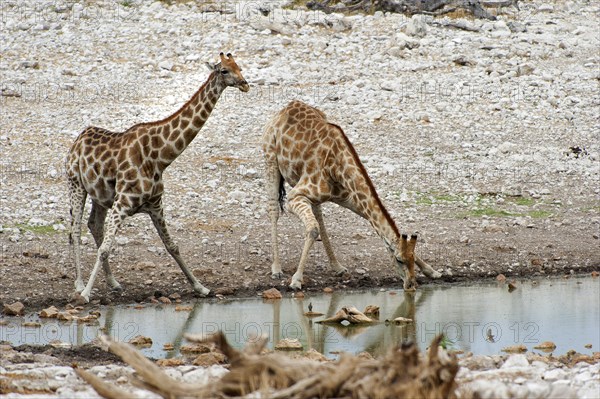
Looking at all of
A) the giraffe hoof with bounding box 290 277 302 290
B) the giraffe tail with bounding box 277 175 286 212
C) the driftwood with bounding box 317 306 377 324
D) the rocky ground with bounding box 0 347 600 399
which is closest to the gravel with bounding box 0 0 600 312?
the giraffe hoof with bounding box 290 277 302 290

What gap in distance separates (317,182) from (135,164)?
2.42m

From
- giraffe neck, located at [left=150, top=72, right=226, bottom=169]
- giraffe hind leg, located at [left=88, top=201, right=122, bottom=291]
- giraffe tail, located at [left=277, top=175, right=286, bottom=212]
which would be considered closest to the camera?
giraffe neck, located at [left=150, top=72, right=226, bottom=169]

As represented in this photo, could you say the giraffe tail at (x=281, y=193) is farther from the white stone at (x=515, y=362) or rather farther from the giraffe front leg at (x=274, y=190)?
the white stone at (x=515, y=362)

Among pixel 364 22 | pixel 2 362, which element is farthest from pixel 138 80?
pixel 2 362

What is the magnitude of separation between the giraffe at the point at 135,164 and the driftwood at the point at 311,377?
592cm

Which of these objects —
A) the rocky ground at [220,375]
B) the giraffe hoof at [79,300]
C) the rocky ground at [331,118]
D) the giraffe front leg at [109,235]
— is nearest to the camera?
the rocky ground at [220,375]

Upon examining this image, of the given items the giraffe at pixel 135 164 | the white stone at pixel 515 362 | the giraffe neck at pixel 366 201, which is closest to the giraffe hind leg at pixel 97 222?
the giraffe at pixel 135 164

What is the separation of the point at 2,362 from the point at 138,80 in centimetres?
1329

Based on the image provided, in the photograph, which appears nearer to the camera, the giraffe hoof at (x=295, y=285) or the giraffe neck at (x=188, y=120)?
the giraffe neck at (x=188, y=120)

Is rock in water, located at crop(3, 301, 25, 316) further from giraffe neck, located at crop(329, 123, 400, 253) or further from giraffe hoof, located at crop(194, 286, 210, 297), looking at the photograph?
giraffe neck, located at crop(329, 123, 400, 253)

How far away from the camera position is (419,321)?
458 inches

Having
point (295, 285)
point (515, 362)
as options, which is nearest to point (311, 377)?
point (515, 362)

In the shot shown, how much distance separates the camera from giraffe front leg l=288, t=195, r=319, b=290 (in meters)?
13.2

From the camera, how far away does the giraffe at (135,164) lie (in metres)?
12.5
